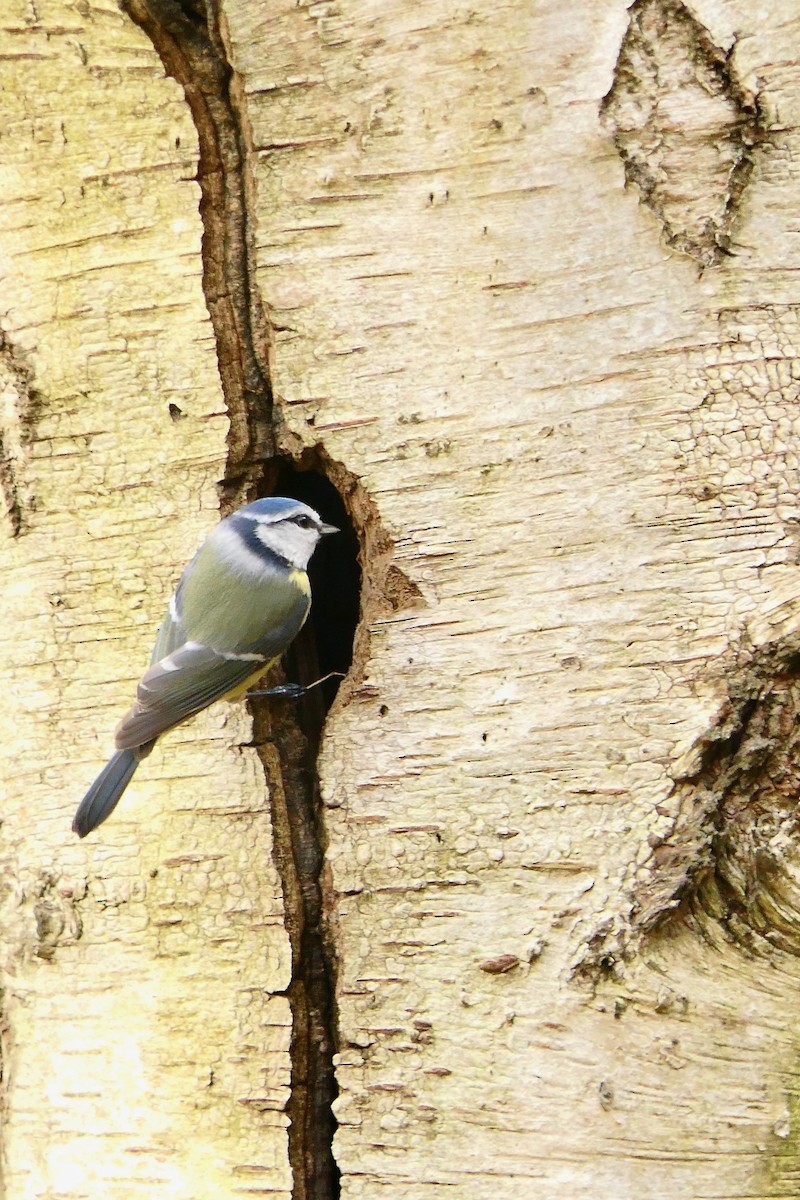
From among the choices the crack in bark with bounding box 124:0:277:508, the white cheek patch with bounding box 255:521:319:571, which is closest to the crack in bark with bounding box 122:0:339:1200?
the crack in bark with bounding box 124:0:277:508

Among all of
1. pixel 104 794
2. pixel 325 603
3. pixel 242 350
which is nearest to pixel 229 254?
pixel 242 350

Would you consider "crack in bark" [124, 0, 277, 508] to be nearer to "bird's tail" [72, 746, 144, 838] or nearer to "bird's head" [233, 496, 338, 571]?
"bird's head" [233, 496, 338, 571]

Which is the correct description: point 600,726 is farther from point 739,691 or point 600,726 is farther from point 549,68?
point 549,68

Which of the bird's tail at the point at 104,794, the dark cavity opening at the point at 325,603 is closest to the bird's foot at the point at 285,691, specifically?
the dark cavity opening at the point at 325,603

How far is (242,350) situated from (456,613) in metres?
0.42

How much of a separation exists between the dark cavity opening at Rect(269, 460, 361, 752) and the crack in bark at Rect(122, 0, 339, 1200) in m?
0.12

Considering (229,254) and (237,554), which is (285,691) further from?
(229,254)

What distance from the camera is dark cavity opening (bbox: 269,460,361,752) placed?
1.81 meters

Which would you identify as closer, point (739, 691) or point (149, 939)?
point (739, 691)

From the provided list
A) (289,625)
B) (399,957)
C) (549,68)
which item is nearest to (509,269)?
(549,68)

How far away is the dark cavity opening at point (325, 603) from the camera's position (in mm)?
1809

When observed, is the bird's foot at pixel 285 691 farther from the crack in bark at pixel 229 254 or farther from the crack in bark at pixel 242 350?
the crack in bark at pixel 229 254

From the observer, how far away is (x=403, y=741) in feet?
4.55

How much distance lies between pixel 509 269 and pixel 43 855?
0.90 meters
